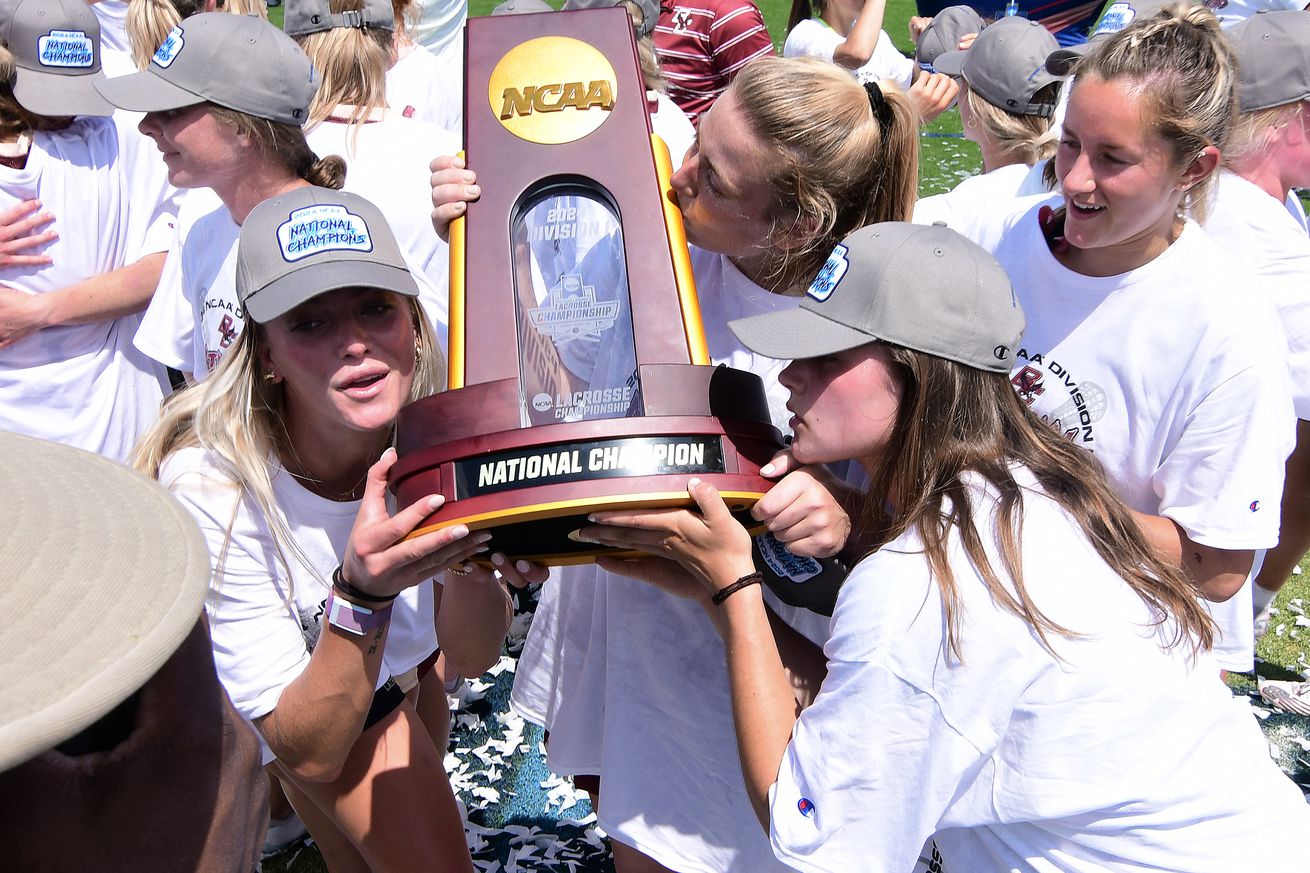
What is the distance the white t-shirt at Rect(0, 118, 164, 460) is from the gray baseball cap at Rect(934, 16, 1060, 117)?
8.68 feet

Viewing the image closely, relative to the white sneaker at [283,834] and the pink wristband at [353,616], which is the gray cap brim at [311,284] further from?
the white sneaker at [283,834]

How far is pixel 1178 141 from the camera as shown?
6.84ft

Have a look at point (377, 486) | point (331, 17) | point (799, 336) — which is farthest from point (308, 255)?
point (331, 17)

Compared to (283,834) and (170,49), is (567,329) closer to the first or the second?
(170,49)

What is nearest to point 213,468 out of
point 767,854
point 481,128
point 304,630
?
point 304,630

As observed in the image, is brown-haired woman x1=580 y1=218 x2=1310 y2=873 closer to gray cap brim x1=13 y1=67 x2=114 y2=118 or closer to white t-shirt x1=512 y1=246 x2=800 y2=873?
white t-shirt x1=512 y1=246 x2=800 y2=873

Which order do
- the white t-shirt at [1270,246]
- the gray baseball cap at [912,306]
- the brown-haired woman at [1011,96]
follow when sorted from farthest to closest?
the brown-haired woman at [1011,96] < the white t-shirt at [1270,246] < the gray baseball cap at [912,306]

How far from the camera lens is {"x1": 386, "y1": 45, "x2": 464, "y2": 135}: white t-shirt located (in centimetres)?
407

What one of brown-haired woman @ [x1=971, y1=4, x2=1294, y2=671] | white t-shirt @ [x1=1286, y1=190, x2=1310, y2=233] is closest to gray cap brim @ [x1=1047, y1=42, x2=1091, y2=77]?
white t-shirt @ [x1=1286, y1=190, x2=1310, y2=233]

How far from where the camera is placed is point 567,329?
67.7 inches

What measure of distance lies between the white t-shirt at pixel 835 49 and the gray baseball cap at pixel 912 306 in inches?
151

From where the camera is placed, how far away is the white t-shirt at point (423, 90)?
4.07 m

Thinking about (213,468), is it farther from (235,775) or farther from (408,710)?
(235,775)

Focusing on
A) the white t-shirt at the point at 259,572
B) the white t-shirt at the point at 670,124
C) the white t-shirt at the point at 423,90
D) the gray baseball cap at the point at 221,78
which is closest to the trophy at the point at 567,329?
the white t-shirt at the point at 259,572
